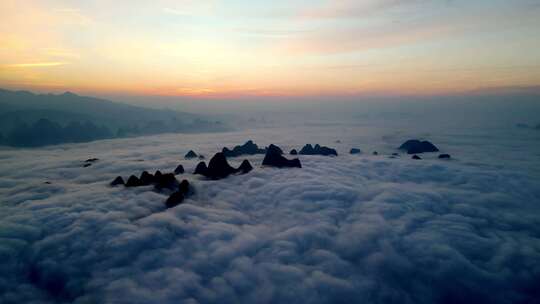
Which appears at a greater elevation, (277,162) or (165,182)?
(165,182)

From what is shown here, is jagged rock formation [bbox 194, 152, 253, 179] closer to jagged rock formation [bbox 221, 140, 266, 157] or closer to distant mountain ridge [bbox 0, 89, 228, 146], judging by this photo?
jagged rock formation [bbox 221, 140, 266, 157]

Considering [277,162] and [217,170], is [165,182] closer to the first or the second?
[217,170]

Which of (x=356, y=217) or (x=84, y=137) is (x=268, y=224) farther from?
Answer: (x=84, y=137)

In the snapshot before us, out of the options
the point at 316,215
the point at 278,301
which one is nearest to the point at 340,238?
the point at 316,215

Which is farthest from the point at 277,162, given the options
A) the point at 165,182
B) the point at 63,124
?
the point at 63,124

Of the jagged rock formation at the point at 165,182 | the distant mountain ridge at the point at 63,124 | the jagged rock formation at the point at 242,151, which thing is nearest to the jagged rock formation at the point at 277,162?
the jagged rock formation at the point at 165,182

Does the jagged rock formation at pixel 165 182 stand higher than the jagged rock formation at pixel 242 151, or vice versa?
the jagged rock formation at pixel 165 182

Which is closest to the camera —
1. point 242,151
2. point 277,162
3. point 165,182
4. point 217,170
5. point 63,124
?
point 165,182

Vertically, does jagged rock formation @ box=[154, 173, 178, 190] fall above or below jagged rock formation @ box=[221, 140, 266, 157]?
above

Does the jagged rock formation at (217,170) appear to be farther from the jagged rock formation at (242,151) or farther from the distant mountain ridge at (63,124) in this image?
the distant mountain ridge at (63,124)

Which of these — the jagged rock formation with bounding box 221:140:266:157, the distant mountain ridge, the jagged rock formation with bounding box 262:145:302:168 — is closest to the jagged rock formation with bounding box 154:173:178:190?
the jagged rock formation with bounding box 262:145:302:168

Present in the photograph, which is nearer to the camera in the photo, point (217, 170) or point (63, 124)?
point (217, 170)

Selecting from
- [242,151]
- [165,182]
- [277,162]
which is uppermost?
[165,182]
